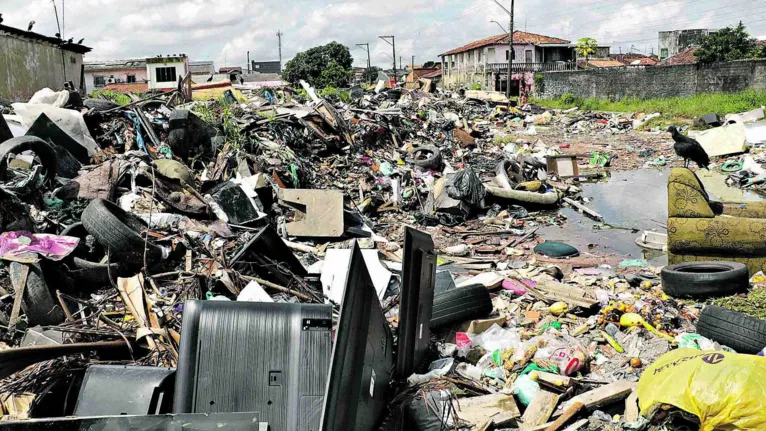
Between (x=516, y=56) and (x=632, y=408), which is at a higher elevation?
(x=516, y=56)

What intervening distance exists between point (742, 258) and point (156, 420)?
573 cm

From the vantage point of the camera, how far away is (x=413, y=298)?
10.7 feet

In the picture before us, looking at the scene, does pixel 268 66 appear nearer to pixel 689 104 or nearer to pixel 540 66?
pixel 540 66

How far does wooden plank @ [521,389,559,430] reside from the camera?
11.1 feet

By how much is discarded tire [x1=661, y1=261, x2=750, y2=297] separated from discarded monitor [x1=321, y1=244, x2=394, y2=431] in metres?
3.61

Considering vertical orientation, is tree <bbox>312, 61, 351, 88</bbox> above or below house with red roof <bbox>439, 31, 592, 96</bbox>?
below

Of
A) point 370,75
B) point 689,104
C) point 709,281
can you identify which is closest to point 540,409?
point 709,281

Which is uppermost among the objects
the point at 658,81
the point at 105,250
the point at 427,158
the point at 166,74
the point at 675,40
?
the point at 675,40

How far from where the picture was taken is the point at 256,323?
228 cm

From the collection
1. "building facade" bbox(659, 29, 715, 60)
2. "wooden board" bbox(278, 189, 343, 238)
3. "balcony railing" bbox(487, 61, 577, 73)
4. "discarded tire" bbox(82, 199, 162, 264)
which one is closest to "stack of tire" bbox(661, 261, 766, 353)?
"wooden board" bbox(278, 189, 343, 238)

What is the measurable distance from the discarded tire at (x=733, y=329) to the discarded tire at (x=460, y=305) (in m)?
1.54

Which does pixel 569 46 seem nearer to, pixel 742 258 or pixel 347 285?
pixel 742 258

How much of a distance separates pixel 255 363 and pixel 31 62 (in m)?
22.8

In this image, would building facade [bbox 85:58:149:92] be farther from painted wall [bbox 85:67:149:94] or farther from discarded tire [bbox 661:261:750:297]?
discarded tire [bbox 661:261:750:297]
